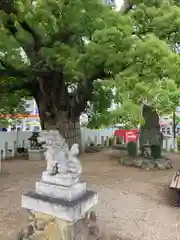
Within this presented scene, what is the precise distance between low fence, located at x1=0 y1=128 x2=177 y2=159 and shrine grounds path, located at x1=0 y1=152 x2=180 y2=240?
179 centimetres

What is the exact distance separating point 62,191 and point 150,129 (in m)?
7.55

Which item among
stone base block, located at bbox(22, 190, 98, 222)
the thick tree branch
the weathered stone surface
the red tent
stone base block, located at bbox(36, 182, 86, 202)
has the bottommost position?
the weathered stone surface

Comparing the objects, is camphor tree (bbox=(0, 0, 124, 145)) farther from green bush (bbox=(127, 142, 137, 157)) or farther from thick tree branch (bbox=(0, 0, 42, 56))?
green bush (bbox=(127, 142, 137, 157))

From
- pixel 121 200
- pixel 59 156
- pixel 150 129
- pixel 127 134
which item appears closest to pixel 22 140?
pixel 127 134

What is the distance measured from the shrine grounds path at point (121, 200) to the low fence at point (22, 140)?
179 centimetres

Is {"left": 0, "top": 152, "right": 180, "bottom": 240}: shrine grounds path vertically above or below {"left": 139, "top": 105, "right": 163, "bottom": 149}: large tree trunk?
below

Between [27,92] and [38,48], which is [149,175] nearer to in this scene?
[38,48]

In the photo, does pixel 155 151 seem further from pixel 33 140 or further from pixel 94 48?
pixel 94 48

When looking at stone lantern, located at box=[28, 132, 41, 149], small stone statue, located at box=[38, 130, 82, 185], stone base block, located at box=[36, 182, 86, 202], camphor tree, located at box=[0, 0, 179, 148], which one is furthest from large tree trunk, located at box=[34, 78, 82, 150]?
stone base block, located at box=[36, 182, 86, 202]

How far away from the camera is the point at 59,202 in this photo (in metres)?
3.67

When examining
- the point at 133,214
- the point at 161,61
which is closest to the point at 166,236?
the point at 133,214

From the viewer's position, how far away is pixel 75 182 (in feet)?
12.8

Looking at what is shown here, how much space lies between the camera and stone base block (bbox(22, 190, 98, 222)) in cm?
359

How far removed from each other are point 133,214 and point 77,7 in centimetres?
391
